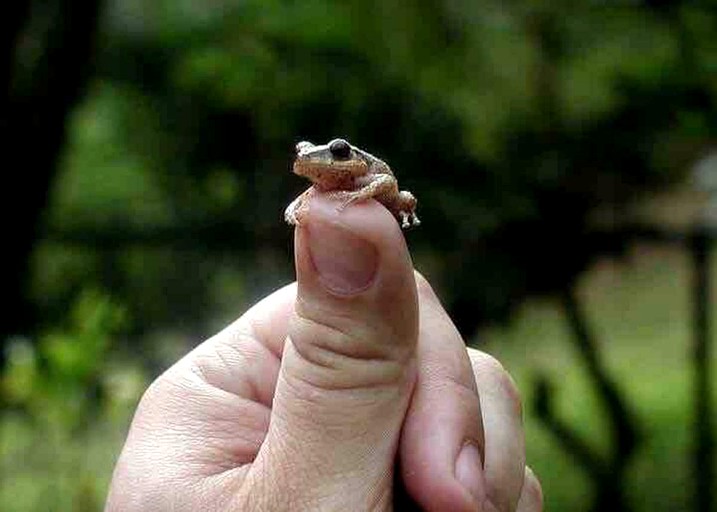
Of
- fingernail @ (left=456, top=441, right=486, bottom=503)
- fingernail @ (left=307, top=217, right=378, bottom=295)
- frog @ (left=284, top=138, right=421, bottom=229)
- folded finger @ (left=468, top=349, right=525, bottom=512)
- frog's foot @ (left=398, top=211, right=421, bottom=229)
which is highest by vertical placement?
frog @ (left=284, top=138, right=421, bottom=229)

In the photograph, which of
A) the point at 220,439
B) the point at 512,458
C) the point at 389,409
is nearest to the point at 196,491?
the point at 220,439

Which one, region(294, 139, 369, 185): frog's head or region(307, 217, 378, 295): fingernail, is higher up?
region(294, 139, 369, 185): frog's head

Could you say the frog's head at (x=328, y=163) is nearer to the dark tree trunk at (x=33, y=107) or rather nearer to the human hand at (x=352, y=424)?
the human hand at (x=352, y=424)

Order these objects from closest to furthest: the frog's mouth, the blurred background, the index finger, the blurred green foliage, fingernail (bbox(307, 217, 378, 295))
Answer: fingernail (bbox(307, 217, 378, 295)), the index finger, the frog's mouth, the blurred green foliage, the blurred background

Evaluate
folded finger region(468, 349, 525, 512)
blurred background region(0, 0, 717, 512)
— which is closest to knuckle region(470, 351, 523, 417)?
folded finger region(468, 349, 525, 512)

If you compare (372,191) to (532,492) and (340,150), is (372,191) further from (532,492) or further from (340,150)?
(532,492)

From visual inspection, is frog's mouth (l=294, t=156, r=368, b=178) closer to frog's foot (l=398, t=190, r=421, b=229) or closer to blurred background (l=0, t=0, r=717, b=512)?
frog's foot (l=398, t=190, r=421, b=229)

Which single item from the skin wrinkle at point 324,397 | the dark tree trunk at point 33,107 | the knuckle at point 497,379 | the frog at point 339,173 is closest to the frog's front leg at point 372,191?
the frog at point 339,173

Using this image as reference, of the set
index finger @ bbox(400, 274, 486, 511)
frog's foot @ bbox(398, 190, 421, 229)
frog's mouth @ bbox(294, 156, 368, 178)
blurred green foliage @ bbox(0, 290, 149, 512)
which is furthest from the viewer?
blurred green foliage @ bbox(0, 290, 149, 512)
